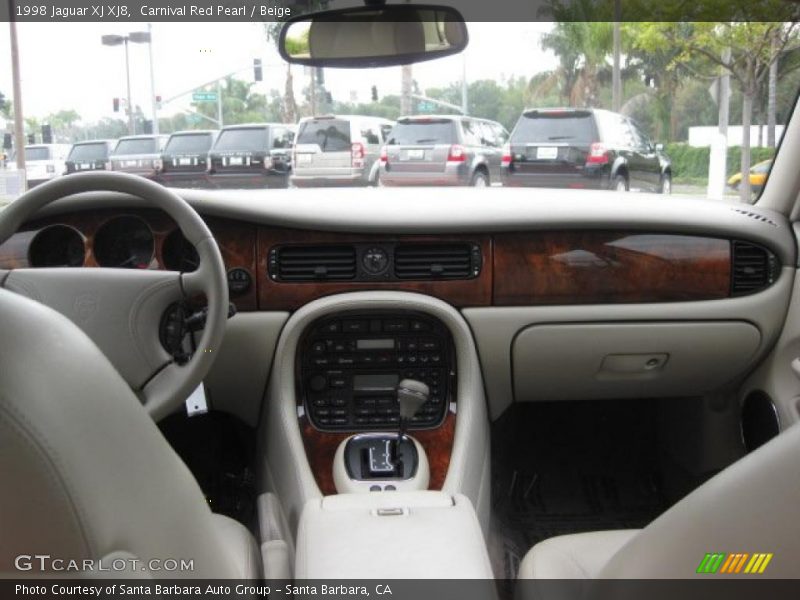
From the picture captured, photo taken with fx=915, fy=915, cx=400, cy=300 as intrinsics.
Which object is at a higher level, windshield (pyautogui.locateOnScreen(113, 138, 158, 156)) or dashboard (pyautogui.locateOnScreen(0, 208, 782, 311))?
windshield (pyautogui.locateOnScreen(113, 138, 158, 156))

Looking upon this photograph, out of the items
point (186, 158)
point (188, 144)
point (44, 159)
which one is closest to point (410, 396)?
point (44, 159)

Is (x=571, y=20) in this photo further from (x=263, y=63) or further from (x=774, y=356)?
(x=774, y=356)

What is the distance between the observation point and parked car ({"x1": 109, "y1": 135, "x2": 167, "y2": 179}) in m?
3.56

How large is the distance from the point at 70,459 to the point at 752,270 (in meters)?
2.93

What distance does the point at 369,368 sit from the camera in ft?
10.2

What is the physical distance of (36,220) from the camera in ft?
9.22

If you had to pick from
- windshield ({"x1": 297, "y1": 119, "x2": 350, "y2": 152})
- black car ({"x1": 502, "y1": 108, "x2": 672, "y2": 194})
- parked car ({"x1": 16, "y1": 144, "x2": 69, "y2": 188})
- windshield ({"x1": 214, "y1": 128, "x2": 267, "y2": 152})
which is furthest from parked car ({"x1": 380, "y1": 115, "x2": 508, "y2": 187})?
parked car ({"x1": 16, "y1": 144, "x2": 69, "y2": 188})

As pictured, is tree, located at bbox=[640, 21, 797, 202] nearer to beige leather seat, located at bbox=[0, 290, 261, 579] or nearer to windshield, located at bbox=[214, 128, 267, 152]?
windshield, located at bbox=[214, 128, 267, 152]

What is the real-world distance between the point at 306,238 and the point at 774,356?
1814 millimetres

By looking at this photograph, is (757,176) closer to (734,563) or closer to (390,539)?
(390,539)

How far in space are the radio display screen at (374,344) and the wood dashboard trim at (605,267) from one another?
434mm

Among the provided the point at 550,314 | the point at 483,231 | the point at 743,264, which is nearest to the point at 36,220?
the point at 483,231

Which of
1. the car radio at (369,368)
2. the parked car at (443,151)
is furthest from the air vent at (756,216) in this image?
the parked car at (443,151)

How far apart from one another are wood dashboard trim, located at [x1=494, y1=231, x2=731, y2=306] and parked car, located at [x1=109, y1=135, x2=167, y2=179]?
144 centimetres
